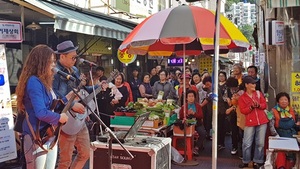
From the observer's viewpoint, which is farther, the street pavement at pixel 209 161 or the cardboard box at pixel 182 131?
the cardboard box at pixel 182 131

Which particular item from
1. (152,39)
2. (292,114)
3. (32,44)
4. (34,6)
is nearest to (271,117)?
(292,114)

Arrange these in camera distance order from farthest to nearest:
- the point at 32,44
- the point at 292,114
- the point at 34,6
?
1. the point at 32,44
2. the point at 34,6
3. the point at 292,114

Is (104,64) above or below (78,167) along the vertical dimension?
above

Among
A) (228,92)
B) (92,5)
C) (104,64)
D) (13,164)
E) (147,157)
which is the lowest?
(13,164)

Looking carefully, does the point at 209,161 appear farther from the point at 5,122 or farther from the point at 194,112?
the point at 5,122

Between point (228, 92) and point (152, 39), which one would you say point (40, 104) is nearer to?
point (152, 39)

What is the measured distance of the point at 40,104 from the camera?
349cm

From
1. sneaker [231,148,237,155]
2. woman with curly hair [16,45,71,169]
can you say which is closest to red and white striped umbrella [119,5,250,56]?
woman with curly hair [16,45,71,169]

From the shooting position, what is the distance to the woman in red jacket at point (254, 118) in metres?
6.19

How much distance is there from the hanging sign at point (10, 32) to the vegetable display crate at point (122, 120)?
233cm

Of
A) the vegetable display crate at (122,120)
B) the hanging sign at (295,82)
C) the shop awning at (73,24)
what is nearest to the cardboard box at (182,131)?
the vegetable display crate at (122,120)

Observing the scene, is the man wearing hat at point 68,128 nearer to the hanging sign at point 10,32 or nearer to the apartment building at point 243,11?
the hanging sign at point 10,32

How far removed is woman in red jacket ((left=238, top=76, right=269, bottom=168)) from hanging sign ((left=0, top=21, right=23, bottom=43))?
13.9ft

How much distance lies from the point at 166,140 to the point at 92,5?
29.6ft
